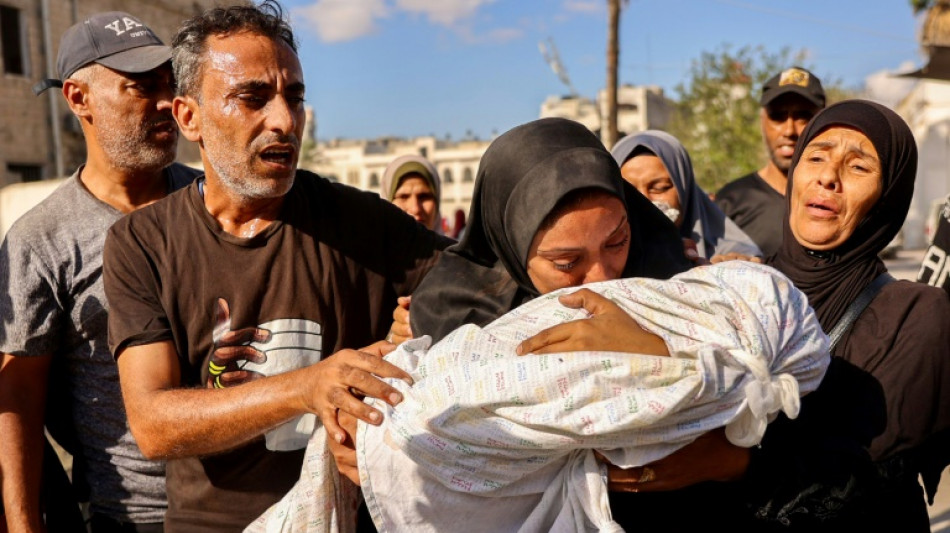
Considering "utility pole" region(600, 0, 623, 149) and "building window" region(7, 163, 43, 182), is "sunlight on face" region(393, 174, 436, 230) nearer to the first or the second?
"utility pole" region(600, 0, 623, 149)

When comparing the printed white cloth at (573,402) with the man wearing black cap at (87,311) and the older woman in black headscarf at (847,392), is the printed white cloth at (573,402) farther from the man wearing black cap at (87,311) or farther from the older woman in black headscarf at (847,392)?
the man wearing black cap at (87,311)

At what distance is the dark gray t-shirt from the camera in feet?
9.35

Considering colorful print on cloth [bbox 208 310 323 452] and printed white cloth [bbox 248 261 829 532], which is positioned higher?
printed white cloth [bbox 248 261 829 532]

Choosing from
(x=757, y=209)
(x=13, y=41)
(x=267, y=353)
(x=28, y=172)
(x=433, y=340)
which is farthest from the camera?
(x=28, y=172)

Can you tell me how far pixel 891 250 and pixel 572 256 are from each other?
28.5 m

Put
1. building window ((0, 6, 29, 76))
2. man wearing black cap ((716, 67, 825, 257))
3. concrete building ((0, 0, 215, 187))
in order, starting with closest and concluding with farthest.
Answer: man wearing black cap ((716, 67, 825, 257)) < concrete building ((0, 0, 215, 187)) < building window ((0, 6, 29, 76))

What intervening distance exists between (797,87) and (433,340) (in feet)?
12.3

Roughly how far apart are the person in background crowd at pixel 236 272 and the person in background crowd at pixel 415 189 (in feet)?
10.3

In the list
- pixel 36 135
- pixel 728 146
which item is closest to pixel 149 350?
pixel 36 135

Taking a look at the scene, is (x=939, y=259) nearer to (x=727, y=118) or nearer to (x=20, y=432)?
(x=20, y=432)

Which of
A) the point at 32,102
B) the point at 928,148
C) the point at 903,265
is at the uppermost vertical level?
the point at 32,102

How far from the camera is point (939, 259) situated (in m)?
3.58

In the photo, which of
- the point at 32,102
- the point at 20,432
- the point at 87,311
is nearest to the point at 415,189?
the point at 87,311

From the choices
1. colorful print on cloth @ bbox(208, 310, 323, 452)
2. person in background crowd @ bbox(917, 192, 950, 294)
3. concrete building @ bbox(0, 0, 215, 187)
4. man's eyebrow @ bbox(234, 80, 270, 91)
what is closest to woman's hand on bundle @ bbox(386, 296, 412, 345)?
colorful print on cloth @ bbox(208, 310, 323, 452)
